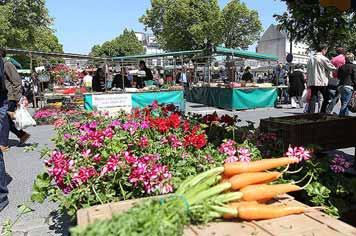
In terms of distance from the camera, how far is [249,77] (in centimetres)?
2030

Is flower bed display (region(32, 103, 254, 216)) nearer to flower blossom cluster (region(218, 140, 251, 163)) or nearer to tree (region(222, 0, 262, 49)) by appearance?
flower blossom cluster (region(218, 140, 251, 163))

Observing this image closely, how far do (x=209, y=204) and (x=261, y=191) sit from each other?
0.41 meters

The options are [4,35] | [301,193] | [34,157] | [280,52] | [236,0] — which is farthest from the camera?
[280,52]

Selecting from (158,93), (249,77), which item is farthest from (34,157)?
(249,77)

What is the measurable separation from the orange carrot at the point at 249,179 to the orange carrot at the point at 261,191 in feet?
0.09

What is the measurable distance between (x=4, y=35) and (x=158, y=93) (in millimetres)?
22112

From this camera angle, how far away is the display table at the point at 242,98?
15703 mm

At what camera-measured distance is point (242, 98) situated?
1585 centimetres

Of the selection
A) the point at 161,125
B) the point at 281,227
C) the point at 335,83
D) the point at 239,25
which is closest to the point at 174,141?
the point at 161,125

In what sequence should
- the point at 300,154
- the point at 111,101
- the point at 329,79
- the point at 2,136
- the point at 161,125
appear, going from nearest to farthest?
the point at 300,154 → the point at 161,125 → the point at 2,136 → the point at 329,79 → the point at 111,101

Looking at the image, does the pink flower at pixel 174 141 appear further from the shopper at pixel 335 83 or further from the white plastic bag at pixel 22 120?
the shopper at pixel 335 83

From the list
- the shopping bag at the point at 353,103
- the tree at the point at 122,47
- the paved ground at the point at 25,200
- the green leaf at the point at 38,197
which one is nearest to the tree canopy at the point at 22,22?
the paved ground at the point at 25,200

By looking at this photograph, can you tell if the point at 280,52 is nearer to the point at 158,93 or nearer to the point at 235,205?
the point at 158,93

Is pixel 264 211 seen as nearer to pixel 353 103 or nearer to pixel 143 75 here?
pixel 353 103
